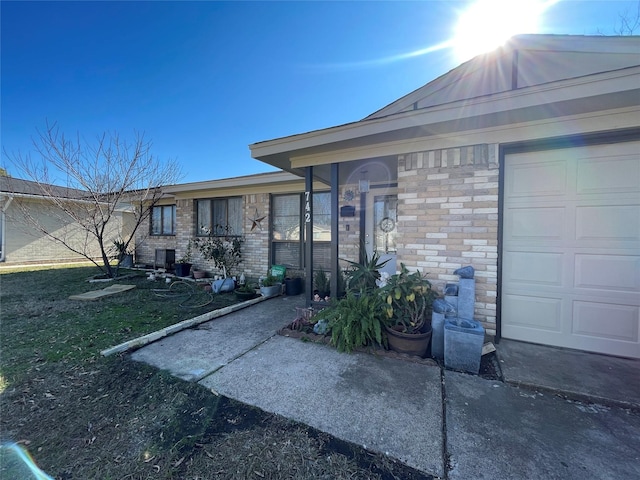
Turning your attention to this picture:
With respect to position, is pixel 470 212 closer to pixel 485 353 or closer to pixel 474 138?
pixel 474 138

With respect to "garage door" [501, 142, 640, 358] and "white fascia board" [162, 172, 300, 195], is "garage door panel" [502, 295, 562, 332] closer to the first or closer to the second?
"garage door" [501, 142, 640, 358]

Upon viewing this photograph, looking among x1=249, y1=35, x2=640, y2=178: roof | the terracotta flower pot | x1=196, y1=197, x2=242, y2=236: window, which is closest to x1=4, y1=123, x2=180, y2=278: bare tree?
x1=196, y1=197, x2=242, y2=236: window

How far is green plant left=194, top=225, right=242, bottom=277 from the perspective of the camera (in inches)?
277

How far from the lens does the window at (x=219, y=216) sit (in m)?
7.51

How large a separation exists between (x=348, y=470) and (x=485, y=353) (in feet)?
7.01

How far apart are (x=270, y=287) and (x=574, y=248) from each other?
4925mm

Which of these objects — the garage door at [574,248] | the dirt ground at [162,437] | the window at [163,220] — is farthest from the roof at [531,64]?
the window at [163,220]

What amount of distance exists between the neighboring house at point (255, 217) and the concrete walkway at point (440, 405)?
144 inches

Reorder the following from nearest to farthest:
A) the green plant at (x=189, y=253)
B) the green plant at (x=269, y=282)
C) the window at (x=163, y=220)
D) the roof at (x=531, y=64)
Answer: the roof at (x=531, y=64) → the green plant at (x=269, y=282) → the green plant at (x=189, y=253) → the window at (x=163, y=220)

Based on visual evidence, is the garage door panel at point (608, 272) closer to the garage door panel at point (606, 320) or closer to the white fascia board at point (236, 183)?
the garage door panel at point (606, 320)

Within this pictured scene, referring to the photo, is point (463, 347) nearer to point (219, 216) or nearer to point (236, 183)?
point (236, 183)

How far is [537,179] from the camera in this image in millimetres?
2945

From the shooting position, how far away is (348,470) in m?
1.47

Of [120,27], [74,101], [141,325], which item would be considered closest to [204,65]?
[120,27]
